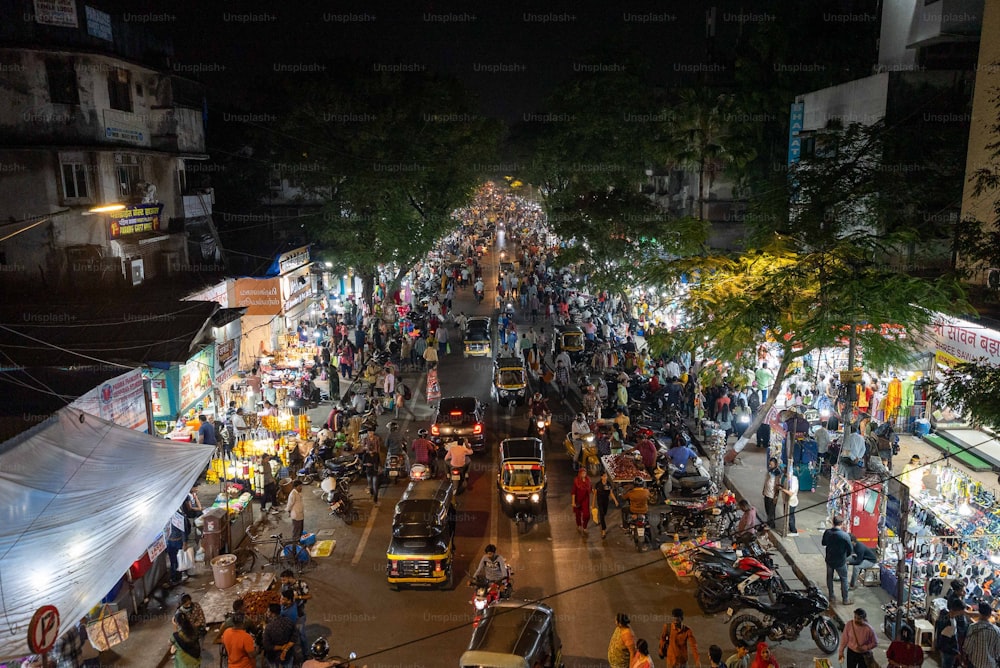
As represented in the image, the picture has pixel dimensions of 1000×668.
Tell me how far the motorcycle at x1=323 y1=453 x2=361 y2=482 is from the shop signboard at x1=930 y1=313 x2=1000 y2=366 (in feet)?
42.3

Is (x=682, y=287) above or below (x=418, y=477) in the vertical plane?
above

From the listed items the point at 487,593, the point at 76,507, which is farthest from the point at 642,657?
the point at 76,507

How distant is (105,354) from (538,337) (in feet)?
68.3

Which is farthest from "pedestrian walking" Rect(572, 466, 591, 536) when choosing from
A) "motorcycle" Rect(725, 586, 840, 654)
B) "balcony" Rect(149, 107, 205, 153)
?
"balcony" Rect(149, 107, 205, 153)

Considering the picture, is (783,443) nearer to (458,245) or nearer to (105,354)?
(105,354)

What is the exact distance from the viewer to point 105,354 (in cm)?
1474

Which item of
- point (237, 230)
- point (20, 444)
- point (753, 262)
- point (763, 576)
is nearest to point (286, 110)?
point (237, 230)

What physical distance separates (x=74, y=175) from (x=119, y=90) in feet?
11.5

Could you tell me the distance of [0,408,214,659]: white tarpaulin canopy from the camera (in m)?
8.81

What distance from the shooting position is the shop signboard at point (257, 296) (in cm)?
2325

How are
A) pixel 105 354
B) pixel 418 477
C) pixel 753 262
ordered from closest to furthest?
pixel 105 354 < pixel 753 262 < pixel 418 477

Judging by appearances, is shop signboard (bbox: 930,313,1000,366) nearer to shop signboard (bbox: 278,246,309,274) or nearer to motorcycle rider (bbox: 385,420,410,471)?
motorcycle rider (bbox: 385,420,410,471)

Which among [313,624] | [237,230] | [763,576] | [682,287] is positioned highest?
[237,230]

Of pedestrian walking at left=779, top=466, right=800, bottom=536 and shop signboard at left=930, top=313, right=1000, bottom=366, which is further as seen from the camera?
pedestrian walking at left=779, top=466, right=800, bottom=536
